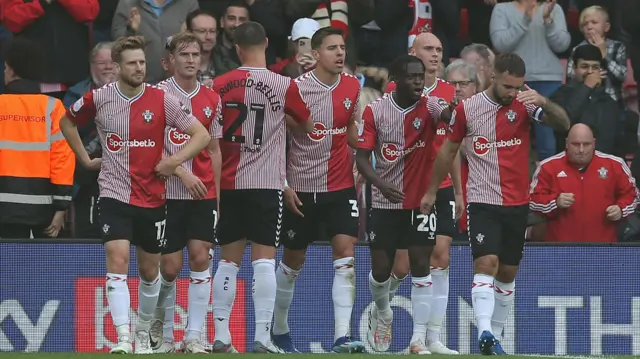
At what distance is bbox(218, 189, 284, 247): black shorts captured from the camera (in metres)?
→ 11.5

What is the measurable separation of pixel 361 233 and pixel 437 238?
192 cm

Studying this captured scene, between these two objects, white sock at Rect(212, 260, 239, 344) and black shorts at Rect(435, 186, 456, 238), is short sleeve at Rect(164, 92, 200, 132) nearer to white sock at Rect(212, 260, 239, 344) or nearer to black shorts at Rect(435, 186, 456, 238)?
white sock at Rect(212, 260, 239, 344)

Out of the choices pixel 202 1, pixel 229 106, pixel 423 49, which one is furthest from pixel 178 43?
pixel 202 1

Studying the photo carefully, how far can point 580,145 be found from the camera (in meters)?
14.0

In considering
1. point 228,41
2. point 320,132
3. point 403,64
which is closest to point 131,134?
point 320,132

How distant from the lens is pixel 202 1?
54.3ft

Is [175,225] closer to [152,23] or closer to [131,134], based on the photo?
[131,134]

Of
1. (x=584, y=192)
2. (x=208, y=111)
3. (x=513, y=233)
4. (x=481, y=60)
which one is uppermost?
(x=481, y=60)

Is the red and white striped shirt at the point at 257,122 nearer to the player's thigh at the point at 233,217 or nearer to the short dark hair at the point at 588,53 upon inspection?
the player's thigh at the point at 233,217

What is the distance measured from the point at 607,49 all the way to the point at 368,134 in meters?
4.74

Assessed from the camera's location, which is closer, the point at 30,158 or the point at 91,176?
the point at 30,158

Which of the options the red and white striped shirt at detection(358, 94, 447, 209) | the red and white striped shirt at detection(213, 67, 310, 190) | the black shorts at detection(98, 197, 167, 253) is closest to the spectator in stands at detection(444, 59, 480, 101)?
the red and white striped shirt at detection(358, 94, 447, 209)

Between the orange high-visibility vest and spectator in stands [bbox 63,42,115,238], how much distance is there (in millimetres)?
636

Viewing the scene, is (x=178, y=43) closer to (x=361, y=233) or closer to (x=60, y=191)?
(x=60, y=191)
